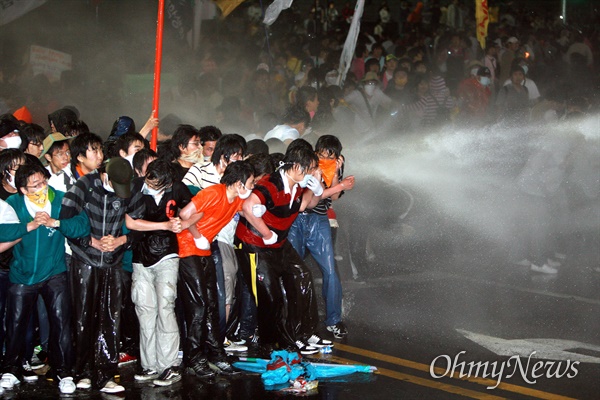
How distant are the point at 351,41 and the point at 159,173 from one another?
6.96 m

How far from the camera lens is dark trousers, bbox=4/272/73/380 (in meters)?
6.81

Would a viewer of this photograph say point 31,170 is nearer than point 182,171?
Yes

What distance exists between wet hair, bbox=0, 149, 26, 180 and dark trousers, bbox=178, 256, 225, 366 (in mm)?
1435

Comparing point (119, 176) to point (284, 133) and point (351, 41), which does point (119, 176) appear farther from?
point (351, 41)

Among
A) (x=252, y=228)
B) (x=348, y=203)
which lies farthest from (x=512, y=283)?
(x=252, y=228)

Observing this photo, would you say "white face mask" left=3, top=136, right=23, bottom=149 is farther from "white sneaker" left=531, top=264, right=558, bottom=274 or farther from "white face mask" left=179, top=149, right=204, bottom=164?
"white sneaker" left=531, top=264, right=558, bottom=274

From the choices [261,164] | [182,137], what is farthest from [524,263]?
[182,137]

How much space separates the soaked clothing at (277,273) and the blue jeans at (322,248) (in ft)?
1.99

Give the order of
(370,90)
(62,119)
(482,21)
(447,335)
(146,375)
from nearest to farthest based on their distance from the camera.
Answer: (146,375)
(447,335)
(62,119)
(370,90)
(482,21)

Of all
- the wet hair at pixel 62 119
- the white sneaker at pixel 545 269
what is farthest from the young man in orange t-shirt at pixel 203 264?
the white sneaker at pixel 545 269

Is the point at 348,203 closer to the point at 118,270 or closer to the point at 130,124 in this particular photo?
the point at 130,124

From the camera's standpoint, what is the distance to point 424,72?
50.9ft

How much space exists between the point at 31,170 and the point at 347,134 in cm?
680

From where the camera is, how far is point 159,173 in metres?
6.88
